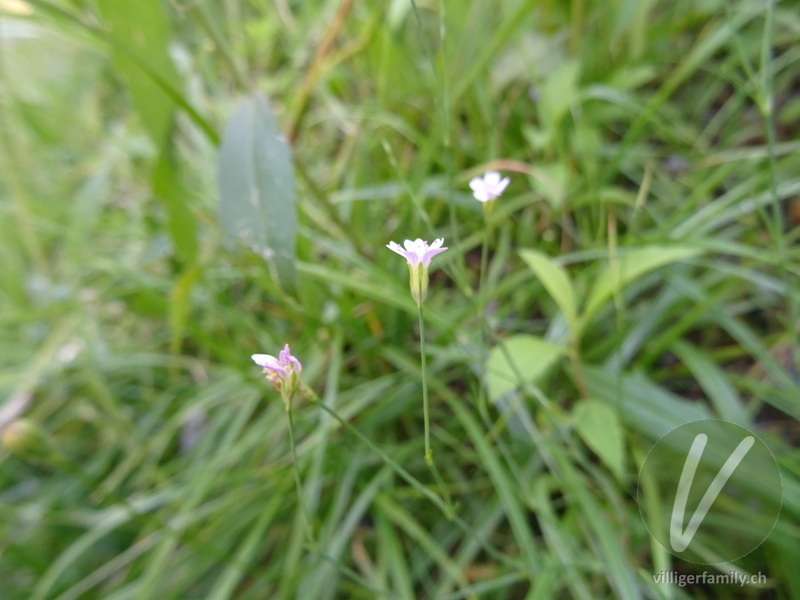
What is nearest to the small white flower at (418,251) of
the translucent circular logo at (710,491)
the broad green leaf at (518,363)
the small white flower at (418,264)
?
the small white flower at (418,264)

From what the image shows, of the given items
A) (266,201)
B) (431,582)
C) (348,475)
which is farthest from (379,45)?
(431,582)

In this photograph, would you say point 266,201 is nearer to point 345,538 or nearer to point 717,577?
point 345,538

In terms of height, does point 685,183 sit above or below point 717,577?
above

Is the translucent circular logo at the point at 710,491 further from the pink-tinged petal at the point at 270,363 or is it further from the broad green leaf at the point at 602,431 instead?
the pink-tinged petal at the point at 270,363

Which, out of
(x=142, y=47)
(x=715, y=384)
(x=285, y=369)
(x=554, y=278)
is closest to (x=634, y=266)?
(x=554, y=278)
